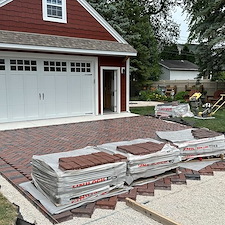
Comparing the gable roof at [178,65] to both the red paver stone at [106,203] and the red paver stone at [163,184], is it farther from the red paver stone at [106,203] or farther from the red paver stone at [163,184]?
the red paver stone at [106,203]

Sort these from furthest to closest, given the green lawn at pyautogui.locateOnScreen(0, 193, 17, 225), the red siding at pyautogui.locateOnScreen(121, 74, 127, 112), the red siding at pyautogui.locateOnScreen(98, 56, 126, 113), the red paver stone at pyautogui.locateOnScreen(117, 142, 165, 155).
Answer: the red siding at pyautogui.locateOnScreen(121, 74, 127, 112) → the red siding at pyautogui.locateOnScreen(98, 56, 126, 113) → the red paver stone at pyautogui.locateOnScreen(117, 142, 165, 155) → the green lawn at pyautogui.locateOnScreen(0, 193, 17, 225)

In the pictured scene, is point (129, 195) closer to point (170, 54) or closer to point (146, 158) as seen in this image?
point (146, 158)

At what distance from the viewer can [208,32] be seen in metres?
13.0

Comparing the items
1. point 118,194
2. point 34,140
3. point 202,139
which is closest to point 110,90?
point 34,140

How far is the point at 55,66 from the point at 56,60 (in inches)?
9.4

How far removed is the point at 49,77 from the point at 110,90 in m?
3.63

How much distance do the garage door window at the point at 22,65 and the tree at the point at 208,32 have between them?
845cm

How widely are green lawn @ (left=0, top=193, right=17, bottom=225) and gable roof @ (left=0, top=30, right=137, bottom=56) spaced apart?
640 cm

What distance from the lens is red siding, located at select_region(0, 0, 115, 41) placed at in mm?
9242

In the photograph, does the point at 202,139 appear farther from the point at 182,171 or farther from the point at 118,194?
the point at 118,194

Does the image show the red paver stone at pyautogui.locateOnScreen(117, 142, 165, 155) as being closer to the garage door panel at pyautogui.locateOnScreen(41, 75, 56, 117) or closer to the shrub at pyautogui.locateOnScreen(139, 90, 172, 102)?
the garage door panel at pyautogui.locateOnScreen(41, 75, 56, 117)

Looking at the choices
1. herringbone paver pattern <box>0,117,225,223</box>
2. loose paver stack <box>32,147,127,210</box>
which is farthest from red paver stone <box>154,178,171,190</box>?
loose paver stack <box>32,147,127,210</box>

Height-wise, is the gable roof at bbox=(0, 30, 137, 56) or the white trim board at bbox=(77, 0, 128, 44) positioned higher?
the white trim board at bbox=(77, 0, 128, 44)

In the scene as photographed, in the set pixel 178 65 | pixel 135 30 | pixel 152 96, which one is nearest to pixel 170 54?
pixel 178 65
